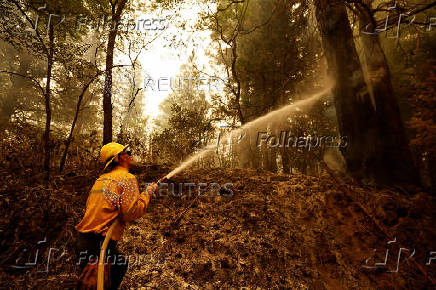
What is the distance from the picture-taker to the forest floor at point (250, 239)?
3.10m

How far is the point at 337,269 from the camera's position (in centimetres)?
315

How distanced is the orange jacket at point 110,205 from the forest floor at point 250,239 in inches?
58.5

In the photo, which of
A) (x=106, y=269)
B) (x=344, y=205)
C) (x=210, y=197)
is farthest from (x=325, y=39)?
(x=106, y=269)

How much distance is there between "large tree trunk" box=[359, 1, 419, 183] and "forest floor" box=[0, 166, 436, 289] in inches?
20.2

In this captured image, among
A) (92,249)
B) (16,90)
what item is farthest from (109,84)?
(16,90)

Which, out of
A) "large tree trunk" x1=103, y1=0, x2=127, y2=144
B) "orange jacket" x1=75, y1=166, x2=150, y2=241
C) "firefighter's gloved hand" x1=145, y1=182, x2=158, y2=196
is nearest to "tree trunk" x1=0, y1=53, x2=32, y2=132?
"large tree trunk" x1=103, y1=0, x2=127, y2=144

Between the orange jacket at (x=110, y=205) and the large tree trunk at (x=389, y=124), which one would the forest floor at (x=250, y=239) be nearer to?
the large tree trunk at (x=389, y=124)

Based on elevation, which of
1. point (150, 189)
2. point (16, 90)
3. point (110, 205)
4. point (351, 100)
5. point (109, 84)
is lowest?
point (110, 205)

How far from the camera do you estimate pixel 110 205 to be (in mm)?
2371

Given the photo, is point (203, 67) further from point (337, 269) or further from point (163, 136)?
point (337, 269)

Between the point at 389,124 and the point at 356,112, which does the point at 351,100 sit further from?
the point at 389,124

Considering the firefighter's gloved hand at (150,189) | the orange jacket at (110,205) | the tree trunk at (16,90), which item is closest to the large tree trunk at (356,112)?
the firefighter's gloved hand at (150,189)

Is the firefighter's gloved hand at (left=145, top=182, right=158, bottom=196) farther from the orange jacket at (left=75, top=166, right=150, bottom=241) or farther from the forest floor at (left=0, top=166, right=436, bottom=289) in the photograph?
the forest floor at (left=0, top=166, right=436, bottom=289)

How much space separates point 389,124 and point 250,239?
14.5ft
